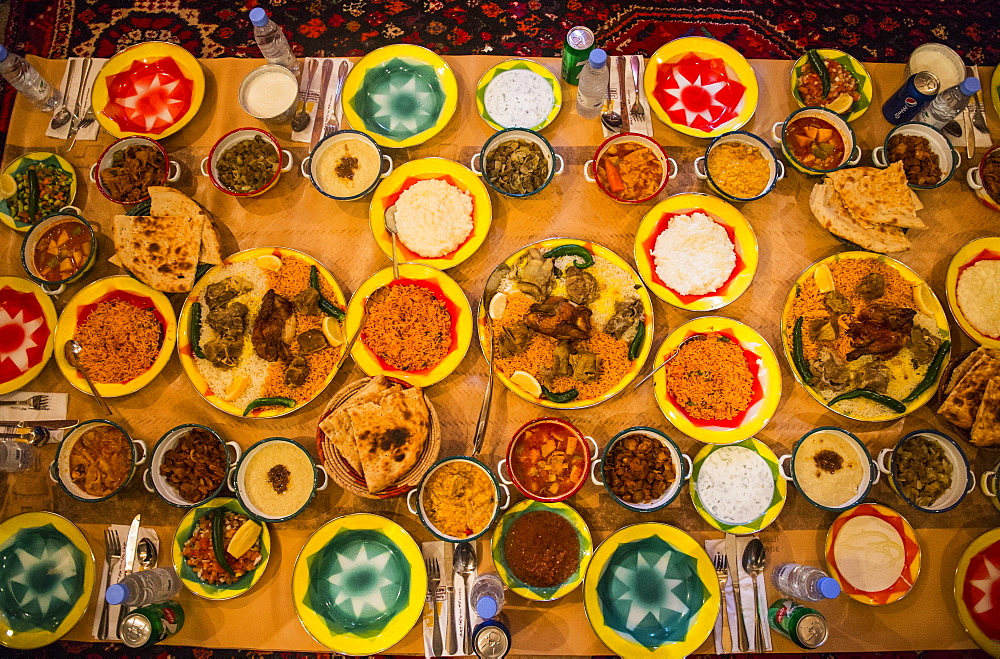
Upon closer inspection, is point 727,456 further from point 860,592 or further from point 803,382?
point 860,592

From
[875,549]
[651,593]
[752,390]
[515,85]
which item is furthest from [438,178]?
[875,549]

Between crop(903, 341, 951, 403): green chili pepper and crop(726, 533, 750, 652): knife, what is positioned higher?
crop(903, 341, 951, 403): green chili pepper

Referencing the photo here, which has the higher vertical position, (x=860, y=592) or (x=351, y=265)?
(x=351, y=265)

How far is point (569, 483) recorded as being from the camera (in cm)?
339

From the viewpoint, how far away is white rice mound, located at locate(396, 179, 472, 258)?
3.69m

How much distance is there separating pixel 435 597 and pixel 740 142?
11.6ft

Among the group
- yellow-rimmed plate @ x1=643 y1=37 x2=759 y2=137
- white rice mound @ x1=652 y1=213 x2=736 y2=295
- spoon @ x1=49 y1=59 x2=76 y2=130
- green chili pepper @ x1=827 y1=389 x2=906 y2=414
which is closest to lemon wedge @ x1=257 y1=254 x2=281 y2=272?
spoon @ x1=49 y1=59 x2=76 y2=130

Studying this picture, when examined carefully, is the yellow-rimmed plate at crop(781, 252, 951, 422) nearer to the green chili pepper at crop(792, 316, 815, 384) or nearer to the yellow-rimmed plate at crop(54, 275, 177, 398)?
the green chili pepper at crop(792, 316, 815, 384)

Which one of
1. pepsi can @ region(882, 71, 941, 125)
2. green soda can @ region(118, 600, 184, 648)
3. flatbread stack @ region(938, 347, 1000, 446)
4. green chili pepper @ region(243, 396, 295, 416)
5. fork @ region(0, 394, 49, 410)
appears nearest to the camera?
green soda can @ region(118, 600, 184, 648)

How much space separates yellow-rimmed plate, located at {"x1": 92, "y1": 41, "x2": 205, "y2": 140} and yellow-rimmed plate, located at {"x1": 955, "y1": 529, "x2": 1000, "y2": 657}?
5743 mm

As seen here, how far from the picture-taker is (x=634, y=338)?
3.51 m

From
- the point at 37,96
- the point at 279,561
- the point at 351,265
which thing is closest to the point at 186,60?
the point at 37,96

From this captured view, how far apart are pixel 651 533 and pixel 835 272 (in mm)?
2054

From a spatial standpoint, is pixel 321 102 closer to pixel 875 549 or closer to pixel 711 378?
pixel 711 378
